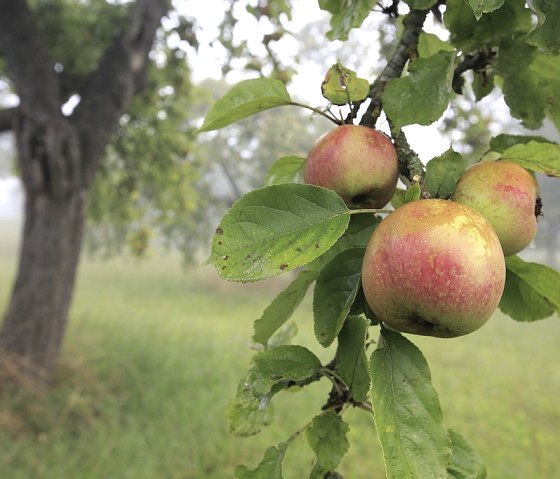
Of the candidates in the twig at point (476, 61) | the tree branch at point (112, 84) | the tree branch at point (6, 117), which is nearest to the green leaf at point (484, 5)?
the twig at point (476, 61)

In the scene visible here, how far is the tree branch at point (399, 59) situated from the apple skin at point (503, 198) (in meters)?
0.17

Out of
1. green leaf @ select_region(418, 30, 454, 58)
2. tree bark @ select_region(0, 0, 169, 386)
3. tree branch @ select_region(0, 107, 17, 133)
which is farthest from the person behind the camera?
tree branch @ select_region(0, 107, 17, 133)

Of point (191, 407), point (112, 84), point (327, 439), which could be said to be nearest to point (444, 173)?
point (327, 439)

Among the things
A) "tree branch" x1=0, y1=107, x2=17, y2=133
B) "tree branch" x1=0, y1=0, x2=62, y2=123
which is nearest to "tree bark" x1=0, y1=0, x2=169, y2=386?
"tree branch" x1=0, y1=0, x2=62, y2=123

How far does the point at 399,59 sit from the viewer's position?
76 cm

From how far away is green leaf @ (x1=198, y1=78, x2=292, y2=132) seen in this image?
778 mm

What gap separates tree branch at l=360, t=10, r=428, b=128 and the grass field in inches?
51.3

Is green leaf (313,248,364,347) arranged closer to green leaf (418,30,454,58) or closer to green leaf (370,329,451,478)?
green leaf (370,329,451,478)

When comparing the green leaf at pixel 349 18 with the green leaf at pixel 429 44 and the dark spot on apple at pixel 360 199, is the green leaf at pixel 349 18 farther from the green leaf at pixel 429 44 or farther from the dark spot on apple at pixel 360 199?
the dark spot on apple at pixel 360 199

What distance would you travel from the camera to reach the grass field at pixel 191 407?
3.65 m

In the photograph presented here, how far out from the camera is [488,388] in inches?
234

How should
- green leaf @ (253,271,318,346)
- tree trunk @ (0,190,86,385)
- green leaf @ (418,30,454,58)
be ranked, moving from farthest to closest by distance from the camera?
tree trunk @ (0,190,86,385)
green leaf @ (418,30,454,58)
green leaf @ (253,271,318,346)

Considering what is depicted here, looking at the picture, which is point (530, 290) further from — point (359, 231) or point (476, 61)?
point (476, 61)

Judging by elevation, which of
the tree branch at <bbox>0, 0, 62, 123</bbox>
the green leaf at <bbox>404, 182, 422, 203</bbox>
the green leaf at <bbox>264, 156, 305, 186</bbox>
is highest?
the tree branch at <bbox>0, 0, 62, 123</bbox>
